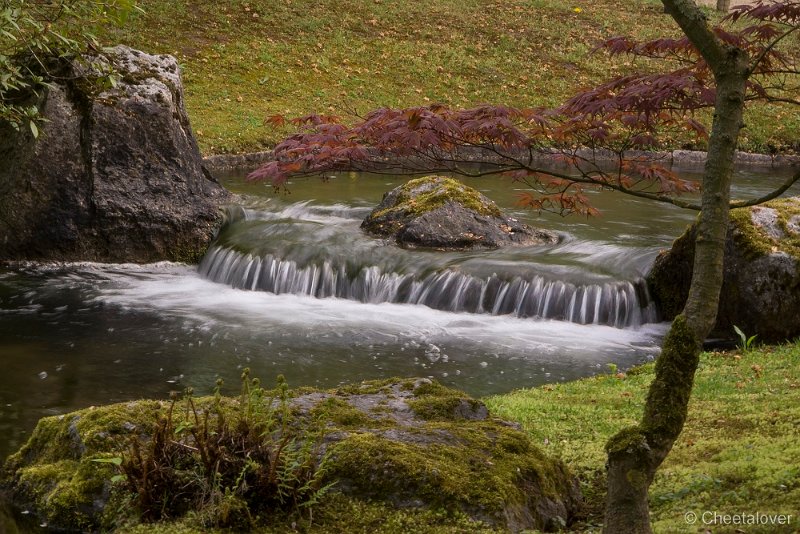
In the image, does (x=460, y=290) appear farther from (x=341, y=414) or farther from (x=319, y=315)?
(x=341, y=414)

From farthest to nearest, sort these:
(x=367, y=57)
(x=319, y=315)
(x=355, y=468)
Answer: (x=367, y=57) → (x=319, y=315) → (x=355, y=468)

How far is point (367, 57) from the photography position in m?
26.6

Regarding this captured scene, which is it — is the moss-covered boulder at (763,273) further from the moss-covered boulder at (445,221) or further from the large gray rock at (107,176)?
the large gray rock at (107,176)

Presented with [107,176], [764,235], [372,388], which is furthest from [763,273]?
[107,176]

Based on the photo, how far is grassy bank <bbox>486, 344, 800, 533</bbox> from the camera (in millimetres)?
4574

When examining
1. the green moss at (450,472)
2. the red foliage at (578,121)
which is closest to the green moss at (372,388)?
the green moss at (450,472)

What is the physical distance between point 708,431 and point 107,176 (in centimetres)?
993

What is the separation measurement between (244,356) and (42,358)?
2.04 meters

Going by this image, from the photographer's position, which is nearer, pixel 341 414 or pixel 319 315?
pixel 341 414

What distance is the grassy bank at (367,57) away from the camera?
22531 mm

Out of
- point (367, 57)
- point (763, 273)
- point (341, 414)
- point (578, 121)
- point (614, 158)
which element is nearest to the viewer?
point (341, 414)

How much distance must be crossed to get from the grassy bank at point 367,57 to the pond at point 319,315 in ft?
23.5

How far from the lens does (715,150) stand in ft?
13.3

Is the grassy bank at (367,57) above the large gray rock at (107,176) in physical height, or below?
above
